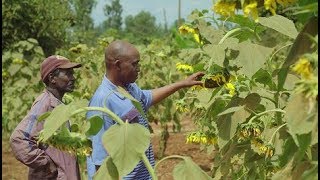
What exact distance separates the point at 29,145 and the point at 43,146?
0.28ft

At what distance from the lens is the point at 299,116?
104cm

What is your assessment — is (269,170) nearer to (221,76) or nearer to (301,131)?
(221,76)

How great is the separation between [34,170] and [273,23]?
1.36m

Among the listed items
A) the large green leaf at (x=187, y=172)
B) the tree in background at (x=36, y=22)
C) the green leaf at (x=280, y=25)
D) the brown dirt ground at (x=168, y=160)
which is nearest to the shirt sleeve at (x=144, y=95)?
the green leaf at (x=280, y=25)

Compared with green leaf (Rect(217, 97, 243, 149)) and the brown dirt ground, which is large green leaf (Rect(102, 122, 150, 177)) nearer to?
green leaf (Rect(217, 97, 243, 149))

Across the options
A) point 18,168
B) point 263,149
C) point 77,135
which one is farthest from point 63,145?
point 18,168

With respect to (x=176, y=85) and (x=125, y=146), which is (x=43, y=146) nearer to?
(x=176, y=85)

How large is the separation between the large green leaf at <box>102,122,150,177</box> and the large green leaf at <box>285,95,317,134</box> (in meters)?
0.43

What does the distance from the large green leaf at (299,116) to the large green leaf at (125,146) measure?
0.43 meters

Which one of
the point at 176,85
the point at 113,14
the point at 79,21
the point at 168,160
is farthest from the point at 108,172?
the point at 113,14

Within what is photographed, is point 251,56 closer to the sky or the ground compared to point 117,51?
closer to the sky

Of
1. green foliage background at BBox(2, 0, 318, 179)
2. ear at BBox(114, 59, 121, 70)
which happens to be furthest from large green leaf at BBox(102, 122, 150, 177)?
ear at BBox(114, 59, 121, 70)

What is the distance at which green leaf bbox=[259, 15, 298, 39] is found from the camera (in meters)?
1.71

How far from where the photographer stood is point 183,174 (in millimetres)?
1496
